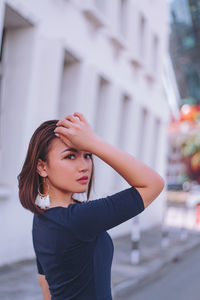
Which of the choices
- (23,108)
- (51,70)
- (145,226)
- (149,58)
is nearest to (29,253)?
(23,108)

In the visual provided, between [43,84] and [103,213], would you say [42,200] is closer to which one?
[103,213]

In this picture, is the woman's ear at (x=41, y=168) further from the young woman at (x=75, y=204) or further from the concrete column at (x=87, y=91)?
the concrete column at (x=87, y=91)

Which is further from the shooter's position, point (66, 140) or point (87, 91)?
point (87, 91)

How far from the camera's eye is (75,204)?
1.55m

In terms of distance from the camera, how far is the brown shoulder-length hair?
158 centimetres

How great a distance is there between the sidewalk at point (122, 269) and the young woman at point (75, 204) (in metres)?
4.16

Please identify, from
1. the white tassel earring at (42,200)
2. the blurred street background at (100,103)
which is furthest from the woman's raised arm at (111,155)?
the blurred street background at (100,103)

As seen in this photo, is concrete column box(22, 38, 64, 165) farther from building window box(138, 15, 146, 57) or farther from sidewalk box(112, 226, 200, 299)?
building window box(138, 15, 146, 57)

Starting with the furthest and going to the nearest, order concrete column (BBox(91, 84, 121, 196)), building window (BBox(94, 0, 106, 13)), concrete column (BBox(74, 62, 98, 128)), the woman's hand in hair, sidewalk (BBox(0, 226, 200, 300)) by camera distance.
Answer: concrete column (BBox(91, 84, 121, 196)), building window (BBox(94, 0, 106, 13)), concrete column (BBox(74, 62, 98, 128)), sidewalk (BBox(0, 226, 200, 300)), the woman's hand in hair

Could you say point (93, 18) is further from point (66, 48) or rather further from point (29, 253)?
point (29, 253)

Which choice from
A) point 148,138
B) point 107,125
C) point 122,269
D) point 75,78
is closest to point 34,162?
point 122,269

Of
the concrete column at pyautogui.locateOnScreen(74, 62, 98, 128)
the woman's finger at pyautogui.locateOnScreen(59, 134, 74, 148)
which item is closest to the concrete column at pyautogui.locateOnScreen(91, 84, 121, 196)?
the concrete column at pyautogui.locateOnScreen(74, 62, 98, 128)

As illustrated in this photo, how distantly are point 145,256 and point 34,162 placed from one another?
844cm

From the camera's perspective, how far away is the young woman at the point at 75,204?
56.9 inches
